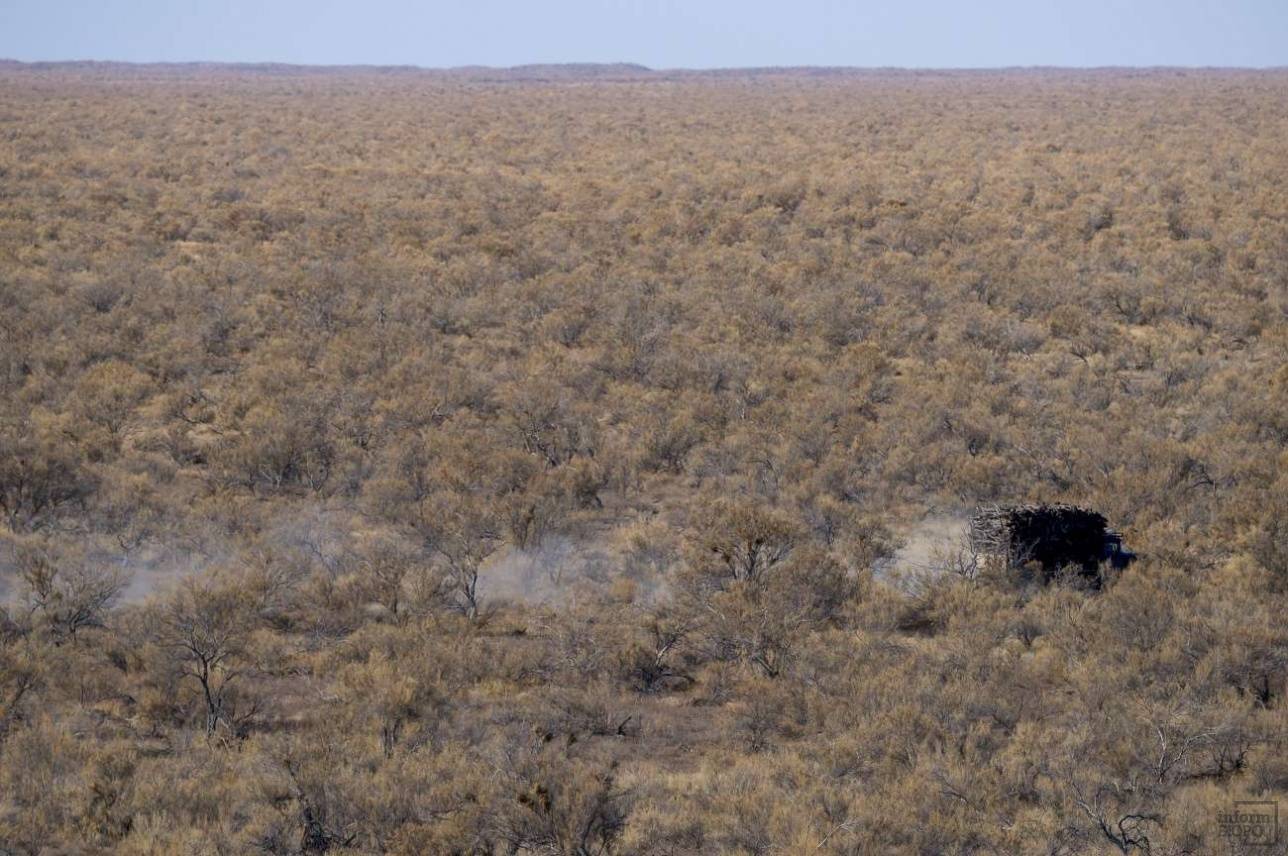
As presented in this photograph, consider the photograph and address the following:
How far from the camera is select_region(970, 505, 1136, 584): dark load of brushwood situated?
8.80 metres

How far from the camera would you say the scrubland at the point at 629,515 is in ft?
19.6

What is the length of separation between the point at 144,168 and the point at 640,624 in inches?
863

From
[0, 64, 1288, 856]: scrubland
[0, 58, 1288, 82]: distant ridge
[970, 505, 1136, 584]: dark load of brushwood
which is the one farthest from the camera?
[0, 58, 1288, 82]: distant ridge

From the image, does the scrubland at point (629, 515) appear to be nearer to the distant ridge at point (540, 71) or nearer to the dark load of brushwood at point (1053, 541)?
the dark load of brushwood at point (1053, 541)

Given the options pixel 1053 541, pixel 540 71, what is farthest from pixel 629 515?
pixel 540 71

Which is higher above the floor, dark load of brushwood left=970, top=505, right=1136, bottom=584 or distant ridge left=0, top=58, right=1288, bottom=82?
distant ridge left=0, top=58, right=1288, bottom=82

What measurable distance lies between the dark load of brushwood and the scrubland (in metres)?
0.25

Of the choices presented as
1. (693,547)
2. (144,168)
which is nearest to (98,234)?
(144,168)

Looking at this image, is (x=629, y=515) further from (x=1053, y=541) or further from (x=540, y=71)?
(x=540, y=71)

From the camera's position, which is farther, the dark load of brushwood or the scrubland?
the dark load of brushwood

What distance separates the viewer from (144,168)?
25.2m

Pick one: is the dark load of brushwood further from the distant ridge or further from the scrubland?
the distant ridge

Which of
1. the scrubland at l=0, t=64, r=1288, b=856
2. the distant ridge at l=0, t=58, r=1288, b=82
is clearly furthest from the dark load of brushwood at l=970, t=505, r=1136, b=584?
the distant ridge at l=0, t=58, r=1288, b=82

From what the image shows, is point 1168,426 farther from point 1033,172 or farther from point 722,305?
point 1033,172
